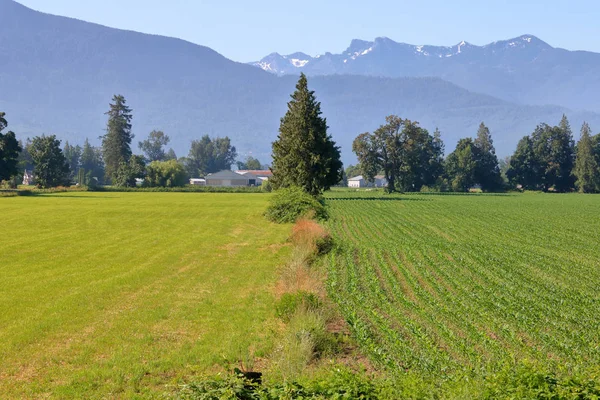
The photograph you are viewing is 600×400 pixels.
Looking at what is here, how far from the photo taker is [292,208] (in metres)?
57.6

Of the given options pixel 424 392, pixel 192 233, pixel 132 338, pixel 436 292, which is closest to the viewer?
pixel 424 392

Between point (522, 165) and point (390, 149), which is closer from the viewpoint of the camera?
point (390, 149)

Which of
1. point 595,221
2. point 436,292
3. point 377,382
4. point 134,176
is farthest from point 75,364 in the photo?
point 134,176

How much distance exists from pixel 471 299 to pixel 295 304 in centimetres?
701

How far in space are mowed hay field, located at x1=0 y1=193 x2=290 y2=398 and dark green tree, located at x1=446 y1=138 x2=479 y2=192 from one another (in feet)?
384

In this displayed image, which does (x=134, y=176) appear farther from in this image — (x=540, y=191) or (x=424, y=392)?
(x=424, y=392)

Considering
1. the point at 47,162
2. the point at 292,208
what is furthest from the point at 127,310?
the point at 47,162

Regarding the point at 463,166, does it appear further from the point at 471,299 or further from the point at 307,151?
the point at 471,299

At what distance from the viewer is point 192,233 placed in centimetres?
4700

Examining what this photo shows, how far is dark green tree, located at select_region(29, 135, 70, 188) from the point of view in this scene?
130 meters

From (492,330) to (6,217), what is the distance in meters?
52.2

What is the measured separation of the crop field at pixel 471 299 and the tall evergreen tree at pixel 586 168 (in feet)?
346

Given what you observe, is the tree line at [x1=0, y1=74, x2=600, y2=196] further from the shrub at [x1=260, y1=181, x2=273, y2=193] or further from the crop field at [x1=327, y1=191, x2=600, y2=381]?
the crop field at [x1=327, y1=191, x2=600, y2=381]

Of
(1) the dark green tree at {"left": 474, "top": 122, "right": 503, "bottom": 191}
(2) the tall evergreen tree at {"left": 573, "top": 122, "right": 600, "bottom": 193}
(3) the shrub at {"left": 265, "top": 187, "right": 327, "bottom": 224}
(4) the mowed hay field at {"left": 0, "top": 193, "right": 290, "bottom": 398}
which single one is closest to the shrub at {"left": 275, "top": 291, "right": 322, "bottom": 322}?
(4) the mowed hay field at {"left": 0, "top": 193, "right": 290, "bottom": 398}
